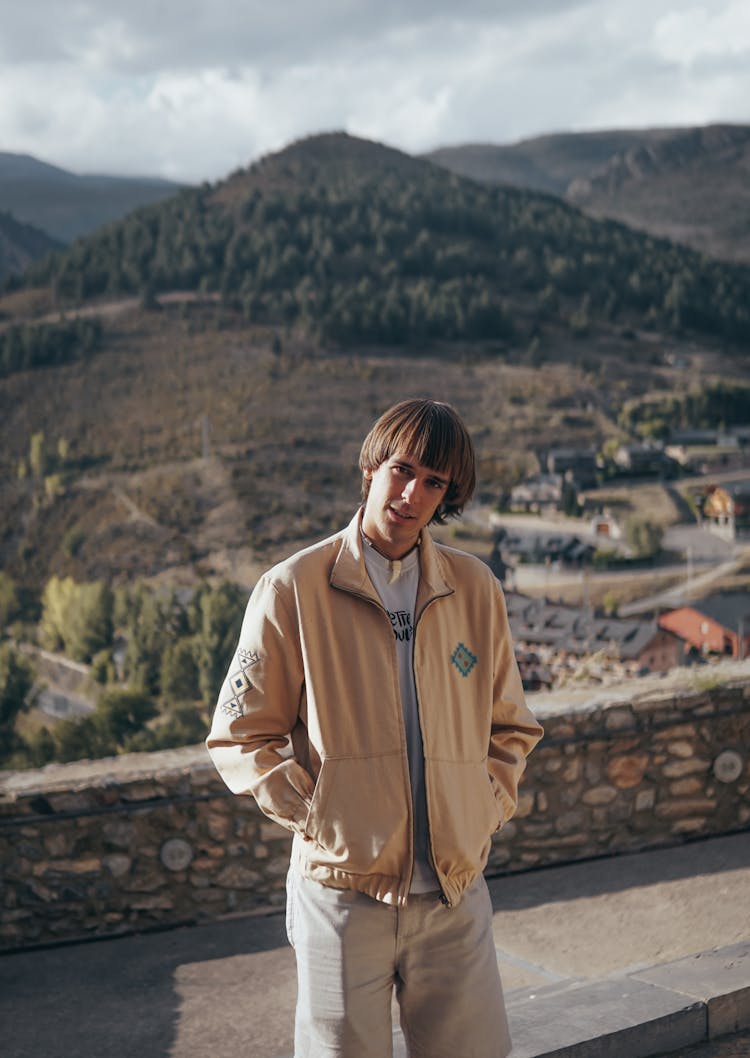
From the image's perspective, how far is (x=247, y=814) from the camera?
12.2ft

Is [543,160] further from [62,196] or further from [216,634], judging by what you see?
[216,634]

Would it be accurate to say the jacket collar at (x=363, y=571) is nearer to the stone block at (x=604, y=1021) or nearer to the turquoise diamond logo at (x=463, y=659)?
the turquoise diamond logo at (x=463, y=659)

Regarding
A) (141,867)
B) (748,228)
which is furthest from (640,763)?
(748,228)

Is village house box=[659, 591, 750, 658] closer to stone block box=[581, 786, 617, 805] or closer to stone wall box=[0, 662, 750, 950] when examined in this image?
stone wall box=[0, 662, 750, 950]

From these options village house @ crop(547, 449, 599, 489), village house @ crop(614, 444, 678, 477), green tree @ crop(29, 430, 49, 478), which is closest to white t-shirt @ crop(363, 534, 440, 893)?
village house @ crop(547, 449, 599, 489)

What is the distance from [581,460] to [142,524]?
1800cm

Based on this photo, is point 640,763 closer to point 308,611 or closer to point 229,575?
point 308,611

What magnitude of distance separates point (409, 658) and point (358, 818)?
0.25 m

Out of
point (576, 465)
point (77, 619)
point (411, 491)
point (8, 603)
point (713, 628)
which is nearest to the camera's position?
point (411, 491)

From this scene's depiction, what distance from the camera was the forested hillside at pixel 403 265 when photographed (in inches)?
2442

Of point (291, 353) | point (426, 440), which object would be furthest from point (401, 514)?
point (291, 353)

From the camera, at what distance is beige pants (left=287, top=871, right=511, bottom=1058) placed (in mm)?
1711

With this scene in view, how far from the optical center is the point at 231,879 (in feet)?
12.3

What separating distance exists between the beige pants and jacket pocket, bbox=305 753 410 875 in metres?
0.06
